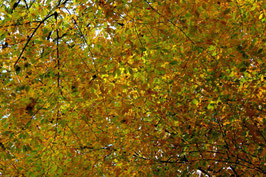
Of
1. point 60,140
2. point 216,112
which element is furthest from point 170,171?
point 60,140

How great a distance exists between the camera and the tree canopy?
3.26 meters

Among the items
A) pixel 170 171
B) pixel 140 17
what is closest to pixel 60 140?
pixel 170 171

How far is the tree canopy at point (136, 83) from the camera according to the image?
326cm

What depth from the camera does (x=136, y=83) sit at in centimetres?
431

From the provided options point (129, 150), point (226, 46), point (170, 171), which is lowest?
point (170, 171)

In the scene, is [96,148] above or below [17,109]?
above

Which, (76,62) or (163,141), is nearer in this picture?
(76,62)

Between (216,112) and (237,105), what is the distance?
470mm

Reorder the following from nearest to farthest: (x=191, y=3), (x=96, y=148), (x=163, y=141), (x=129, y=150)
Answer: (x=191, y=3)
(x=163, y=141)
(x=129, y=150)
(x=96, y=148)

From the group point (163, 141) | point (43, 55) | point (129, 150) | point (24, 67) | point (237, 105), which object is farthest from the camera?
point (129, 150)

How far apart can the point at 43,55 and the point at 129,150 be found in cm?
308

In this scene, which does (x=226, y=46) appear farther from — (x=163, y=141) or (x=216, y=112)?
(x=163, y=141)

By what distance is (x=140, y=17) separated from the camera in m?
3.38

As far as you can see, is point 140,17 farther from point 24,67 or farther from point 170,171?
point 170,171
